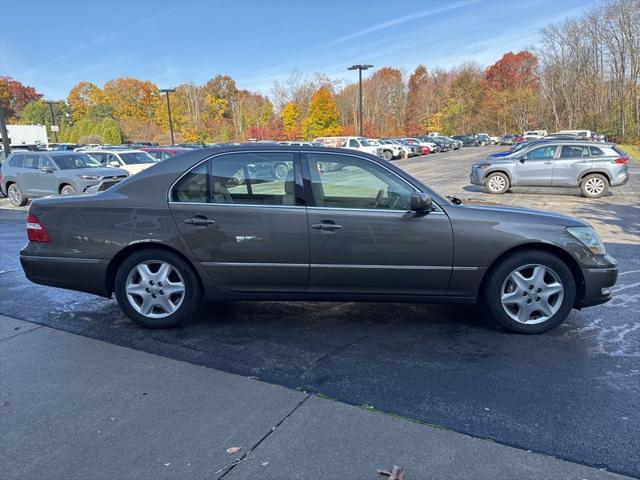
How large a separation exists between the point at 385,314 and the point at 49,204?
3.34 meters

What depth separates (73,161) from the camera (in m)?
14.1

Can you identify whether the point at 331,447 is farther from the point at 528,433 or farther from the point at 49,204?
the point at 49,204

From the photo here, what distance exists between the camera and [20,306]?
5.04 metres

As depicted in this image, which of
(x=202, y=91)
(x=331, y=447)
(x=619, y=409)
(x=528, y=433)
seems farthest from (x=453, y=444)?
(x=202, y=91)

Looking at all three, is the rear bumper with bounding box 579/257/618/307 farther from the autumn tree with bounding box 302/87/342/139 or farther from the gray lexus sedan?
the autumn tree with bounding box 302/87/342/139

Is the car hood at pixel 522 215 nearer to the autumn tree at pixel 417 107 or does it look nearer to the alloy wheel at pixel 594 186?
the alloy wheel at pixel 594 186

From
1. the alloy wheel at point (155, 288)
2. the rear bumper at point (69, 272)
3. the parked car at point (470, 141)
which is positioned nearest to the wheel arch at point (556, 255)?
the alloy wheel at point (155, 288)

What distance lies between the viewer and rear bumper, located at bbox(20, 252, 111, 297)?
4184 millimetres

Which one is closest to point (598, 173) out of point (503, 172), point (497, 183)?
point (503, 172)

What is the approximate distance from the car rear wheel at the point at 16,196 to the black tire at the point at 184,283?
42.0ft

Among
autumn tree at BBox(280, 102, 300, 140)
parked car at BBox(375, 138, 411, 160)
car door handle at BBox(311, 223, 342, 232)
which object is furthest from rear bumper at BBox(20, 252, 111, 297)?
autumn tree at BBox(280, 102, 300, 140)

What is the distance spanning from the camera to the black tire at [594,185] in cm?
1338

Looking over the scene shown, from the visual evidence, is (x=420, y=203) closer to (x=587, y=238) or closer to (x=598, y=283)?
(x=587, y=238)

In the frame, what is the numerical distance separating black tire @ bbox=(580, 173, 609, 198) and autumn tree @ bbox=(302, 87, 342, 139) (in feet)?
163
